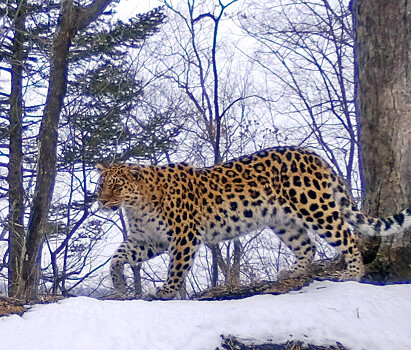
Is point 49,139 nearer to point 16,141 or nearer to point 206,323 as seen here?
point 206,323

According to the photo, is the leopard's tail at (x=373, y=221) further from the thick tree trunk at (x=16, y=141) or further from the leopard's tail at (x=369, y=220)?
the thick tree trunk at (x=16, y=141)

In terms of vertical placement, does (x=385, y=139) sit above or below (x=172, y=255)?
above

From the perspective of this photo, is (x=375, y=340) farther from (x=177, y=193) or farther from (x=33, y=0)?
(x=33, y=0)

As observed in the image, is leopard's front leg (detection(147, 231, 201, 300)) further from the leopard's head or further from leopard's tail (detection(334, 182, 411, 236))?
leopard's tail (detection(334, 182, 411, 236))

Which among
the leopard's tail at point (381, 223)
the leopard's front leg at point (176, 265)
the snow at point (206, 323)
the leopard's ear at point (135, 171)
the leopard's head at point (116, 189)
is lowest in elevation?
the snow at point (206, 323)

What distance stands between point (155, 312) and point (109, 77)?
981 centimetres

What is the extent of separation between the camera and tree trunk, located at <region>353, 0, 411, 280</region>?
6859mm

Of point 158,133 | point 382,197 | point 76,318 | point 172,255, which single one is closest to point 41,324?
point 76,318

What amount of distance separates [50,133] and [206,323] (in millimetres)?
5800

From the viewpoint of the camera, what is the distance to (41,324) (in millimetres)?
4805

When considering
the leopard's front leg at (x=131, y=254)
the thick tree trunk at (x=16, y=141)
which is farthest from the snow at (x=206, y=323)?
the thick tree trunk at (x=16, y=141)

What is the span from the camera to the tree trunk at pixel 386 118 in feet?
22.5

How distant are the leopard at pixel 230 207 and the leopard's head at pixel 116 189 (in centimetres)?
1

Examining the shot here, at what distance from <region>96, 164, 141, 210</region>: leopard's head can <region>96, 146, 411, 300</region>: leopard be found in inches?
0.5
